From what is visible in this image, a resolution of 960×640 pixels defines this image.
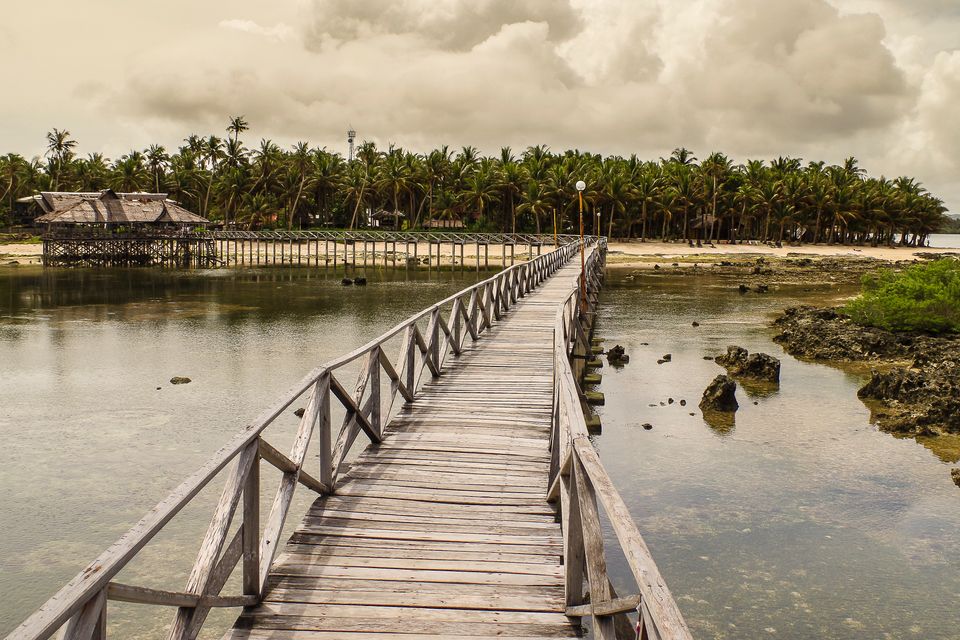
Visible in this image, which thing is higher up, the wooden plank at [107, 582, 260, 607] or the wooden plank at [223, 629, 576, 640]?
the wooden plank at [107, 582, 260, 607]

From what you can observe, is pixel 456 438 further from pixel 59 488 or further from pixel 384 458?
pixel 59 488

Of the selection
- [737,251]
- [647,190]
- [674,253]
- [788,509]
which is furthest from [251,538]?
[647,190]

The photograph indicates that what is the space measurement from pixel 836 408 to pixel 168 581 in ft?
48.0

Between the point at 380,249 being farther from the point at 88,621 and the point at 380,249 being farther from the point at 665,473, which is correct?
the point at 88,621

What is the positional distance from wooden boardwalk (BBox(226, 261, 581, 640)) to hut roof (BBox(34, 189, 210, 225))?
64182 millimetres

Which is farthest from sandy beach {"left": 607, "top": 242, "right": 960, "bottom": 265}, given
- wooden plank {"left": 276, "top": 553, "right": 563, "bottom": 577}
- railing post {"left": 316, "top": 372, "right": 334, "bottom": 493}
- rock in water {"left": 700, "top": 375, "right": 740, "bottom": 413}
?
wooden plank {"left": 276, "top": 553, "right": 563, "bottom": 577}

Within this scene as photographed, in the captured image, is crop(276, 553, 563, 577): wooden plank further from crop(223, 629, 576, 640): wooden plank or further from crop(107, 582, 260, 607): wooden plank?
crop(223, 629, 576, 640): wooden plank

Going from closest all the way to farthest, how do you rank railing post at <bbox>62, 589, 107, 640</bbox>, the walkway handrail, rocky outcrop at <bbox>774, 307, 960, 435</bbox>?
railing post at <bbox>62, 589, 107, 640</bbox>
rocky outcrop at <bbox>774, 307, 960, 435</bbox>
the walkway handrail

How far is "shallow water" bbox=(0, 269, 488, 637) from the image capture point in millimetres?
10494

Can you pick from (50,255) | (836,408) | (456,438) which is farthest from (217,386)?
(50,255)

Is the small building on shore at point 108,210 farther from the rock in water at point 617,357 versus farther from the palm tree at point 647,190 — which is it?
Result: the rock in water at point 617,357

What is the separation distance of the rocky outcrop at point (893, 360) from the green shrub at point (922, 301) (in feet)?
1.54

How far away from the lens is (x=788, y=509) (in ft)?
38.9

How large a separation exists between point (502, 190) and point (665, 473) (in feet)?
248
